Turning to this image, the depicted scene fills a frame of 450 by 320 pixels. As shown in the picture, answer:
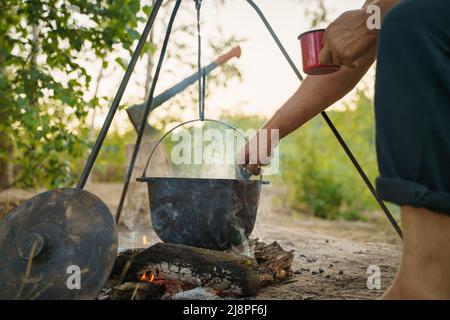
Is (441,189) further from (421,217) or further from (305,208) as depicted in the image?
(305,208)

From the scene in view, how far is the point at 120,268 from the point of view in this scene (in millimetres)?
1834

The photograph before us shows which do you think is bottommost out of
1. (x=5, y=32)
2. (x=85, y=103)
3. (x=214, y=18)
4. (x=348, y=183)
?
(x=348, y=183)

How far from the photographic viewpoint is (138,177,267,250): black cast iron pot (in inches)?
75.6

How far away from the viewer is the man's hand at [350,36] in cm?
149

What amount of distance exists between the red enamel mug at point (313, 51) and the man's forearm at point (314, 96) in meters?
0.25

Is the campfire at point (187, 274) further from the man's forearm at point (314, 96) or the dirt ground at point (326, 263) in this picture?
the man's forearm at point (314, 96)

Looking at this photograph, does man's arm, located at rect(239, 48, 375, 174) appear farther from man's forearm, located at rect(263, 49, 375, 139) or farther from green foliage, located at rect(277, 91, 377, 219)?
green foliage, located at rect(277, 91, 377, 219)

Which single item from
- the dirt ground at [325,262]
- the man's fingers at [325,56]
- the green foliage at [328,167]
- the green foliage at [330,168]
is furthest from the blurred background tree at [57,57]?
the green foliage at [330,168]

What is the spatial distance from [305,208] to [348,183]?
900mm

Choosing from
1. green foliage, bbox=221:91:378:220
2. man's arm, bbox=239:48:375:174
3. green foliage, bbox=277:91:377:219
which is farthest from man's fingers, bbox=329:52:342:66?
green foliage, bbox=277:91:377:219

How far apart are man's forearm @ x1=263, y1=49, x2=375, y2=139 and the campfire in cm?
78

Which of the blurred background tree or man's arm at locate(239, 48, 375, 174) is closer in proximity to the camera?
man's arm at locate(239, 48, 375, 174)
